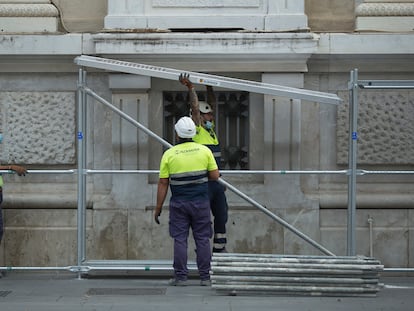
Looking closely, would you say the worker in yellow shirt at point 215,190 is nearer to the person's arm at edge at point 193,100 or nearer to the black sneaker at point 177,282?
the person's arm at edge at point 193,100

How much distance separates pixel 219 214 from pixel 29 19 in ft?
10.8

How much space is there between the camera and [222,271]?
9.61 metres

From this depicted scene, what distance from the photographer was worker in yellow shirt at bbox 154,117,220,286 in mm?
10047

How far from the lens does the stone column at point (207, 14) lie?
11.6m

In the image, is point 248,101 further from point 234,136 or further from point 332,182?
point 332,182

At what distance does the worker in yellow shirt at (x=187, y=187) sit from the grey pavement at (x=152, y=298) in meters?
0.51

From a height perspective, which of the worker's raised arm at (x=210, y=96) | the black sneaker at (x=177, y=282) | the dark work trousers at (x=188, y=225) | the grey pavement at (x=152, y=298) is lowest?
the grey pavement at (x=152, y=298)

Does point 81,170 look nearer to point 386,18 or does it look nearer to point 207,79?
point 207,79

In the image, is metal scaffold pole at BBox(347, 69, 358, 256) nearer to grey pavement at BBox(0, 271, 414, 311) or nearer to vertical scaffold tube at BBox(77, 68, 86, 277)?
grey pavement at BBox(0, 271, 414, 311)

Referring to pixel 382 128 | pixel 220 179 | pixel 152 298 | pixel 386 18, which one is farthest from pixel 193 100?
pixel 386 18

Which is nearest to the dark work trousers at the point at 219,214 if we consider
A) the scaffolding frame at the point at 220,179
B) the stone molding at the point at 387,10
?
the scaffolding frame at the point at 220,179

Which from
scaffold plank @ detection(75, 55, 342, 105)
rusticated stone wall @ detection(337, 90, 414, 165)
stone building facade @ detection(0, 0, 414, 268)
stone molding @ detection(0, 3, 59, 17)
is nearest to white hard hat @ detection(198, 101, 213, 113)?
scaffold plank @ detection(75, 55, 342, 105)

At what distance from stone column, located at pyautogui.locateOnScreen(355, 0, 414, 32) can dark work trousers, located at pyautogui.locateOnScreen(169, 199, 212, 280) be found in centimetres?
315

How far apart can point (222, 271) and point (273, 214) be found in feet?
5.21
